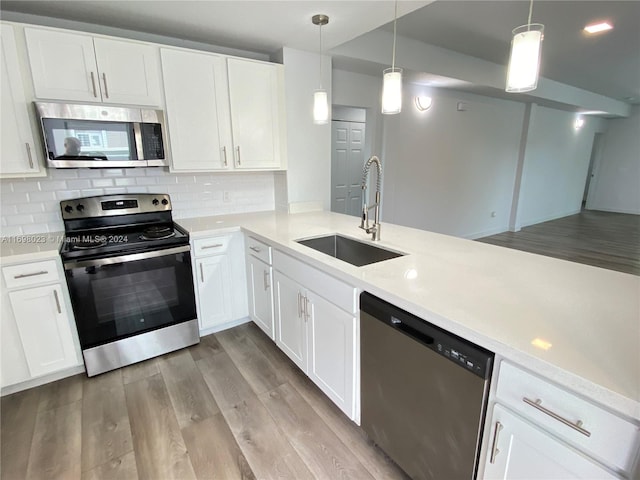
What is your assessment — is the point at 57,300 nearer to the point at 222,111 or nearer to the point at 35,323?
the point at 35,323

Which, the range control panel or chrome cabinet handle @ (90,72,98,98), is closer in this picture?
chrome cabinet handle @ (90,72,98,98)

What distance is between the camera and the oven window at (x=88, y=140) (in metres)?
2.01

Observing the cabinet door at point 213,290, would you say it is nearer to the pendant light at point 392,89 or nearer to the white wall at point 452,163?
the pendant light at point 392,89

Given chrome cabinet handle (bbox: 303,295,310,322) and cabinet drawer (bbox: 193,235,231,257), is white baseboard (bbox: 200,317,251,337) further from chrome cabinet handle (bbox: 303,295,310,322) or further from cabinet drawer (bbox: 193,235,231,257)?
chrome cabinet handle (bbox: 303,295,310,322)

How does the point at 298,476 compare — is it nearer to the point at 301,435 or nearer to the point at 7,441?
the point at 301,435

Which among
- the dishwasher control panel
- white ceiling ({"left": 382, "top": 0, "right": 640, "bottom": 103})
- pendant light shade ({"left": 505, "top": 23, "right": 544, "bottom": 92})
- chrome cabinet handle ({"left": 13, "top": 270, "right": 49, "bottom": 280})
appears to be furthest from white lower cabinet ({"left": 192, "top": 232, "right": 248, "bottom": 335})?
white ceiling ({"left": 382, "top": 0, "right": 640, "bottom": 103})

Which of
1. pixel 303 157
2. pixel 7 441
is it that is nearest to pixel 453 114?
pixel 303 157

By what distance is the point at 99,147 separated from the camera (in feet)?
7.04

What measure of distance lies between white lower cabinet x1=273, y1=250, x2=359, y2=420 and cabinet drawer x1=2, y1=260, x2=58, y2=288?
1.37m

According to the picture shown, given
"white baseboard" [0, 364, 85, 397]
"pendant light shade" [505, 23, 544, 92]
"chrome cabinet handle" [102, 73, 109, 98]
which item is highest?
"chrome cabinet handle" [102, 73, 109, 98]

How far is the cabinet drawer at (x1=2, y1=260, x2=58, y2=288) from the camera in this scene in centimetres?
187

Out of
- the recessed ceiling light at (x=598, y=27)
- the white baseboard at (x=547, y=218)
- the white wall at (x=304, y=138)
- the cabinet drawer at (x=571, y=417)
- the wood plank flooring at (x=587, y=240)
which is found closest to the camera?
the cabinet drawer at (x=571, y=417)

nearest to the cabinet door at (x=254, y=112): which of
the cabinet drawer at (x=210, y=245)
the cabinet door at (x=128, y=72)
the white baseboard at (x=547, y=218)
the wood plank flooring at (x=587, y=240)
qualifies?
the cabinet door at (x=128, y=72)

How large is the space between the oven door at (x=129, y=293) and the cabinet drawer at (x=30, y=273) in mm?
92
